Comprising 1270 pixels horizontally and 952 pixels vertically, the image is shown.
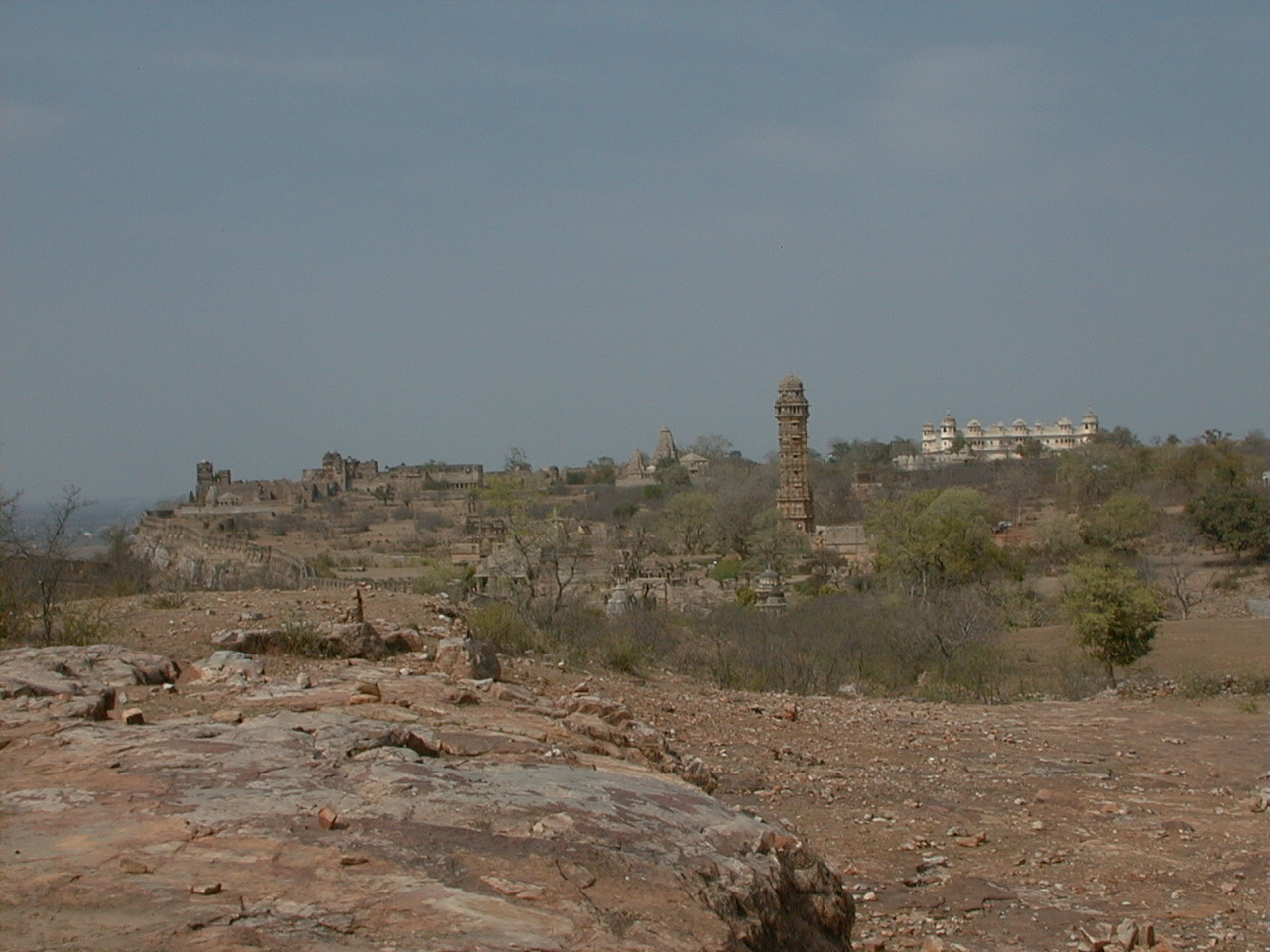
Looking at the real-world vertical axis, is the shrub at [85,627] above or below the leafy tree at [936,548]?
above

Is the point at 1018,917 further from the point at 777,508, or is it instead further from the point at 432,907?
the point at 777,508

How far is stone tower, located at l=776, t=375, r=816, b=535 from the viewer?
42.1 m

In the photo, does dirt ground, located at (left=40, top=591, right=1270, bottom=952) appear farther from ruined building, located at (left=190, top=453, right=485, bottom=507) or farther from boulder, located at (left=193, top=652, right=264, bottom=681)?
ruined building, located at (left=190, top=453, right=485, bottom=507)

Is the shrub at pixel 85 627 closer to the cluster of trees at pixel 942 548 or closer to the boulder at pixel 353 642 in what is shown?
the boulder at pixel 353 642

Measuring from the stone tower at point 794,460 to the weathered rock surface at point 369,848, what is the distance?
122 feet

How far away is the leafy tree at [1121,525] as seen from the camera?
35.5 meters

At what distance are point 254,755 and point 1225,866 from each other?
17.8 ft

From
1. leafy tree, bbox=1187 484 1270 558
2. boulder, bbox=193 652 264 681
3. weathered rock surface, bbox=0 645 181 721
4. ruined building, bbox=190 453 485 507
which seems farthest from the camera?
ruined building, bbox=190 453 485 507

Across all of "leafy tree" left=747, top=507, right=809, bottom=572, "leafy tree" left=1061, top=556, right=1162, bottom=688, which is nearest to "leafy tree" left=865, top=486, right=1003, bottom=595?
"leafy tree" left=747, top=507, right=809, bottom=572

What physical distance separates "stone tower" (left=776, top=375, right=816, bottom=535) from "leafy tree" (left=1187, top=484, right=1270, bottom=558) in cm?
1280

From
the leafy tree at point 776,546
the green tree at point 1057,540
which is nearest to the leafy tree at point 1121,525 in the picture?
the green tree at point 1057,540

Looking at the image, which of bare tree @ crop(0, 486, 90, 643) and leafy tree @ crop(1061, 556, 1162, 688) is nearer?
bare tree @ crop(0, 486, 90, 643)

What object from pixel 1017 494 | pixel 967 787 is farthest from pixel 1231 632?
pixel 1017 494

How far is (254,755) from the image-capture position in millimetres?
4562
